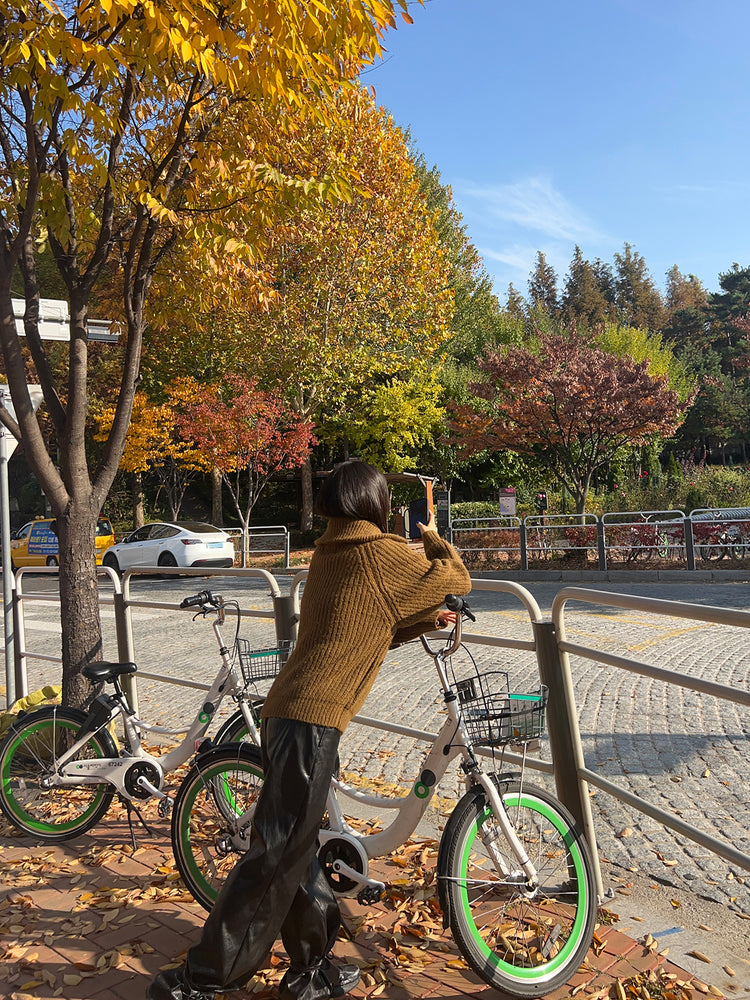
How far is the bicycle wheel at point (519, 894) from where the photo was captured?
2.66m

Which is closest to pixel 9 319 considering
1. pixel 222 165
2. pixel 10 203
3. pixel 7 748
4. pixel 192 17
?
pixel 10 203

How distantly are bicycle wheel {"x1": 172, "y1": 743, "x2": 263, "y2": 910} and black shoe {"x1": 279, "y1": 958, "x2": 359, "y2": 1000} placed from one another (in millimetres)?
639

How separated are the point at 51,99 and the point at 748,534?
1453cm

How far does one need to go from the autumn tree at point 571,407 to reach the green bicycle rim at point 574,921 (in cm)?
1643

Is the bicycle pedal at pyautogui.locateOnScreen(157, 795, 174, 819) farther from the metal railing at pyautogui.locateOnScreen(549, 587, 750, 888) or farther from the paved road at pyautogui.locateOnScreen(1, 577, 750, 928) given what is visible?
the metal railing at pyautogui.locateOnScreen(549, 587, 750, 888)

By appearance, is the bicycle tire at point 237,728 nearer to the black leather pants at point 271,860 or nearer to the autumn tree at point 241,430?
the black leather pants at point 271,860

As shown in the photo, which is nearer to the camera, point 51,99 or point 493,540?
point 51,99

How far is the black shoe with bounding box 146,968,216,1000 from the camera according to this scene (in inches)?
101

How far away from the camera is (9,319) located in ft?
17.4

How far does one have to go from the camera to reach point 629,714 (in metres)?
6.36

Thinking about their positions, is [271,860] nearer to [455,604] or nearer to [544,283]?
[455,604]

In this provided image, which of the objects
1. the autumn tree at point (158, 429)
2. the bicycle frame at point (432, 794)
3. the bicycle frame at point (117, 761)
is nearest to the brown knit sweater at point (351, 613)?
the bicycle frame at point (432, 794)

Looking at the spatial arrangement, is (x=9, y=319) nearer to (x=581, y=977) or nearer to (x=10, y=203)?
(x=10, y=203)

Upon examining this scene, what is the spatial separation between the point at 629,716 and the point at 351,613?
446 cm
